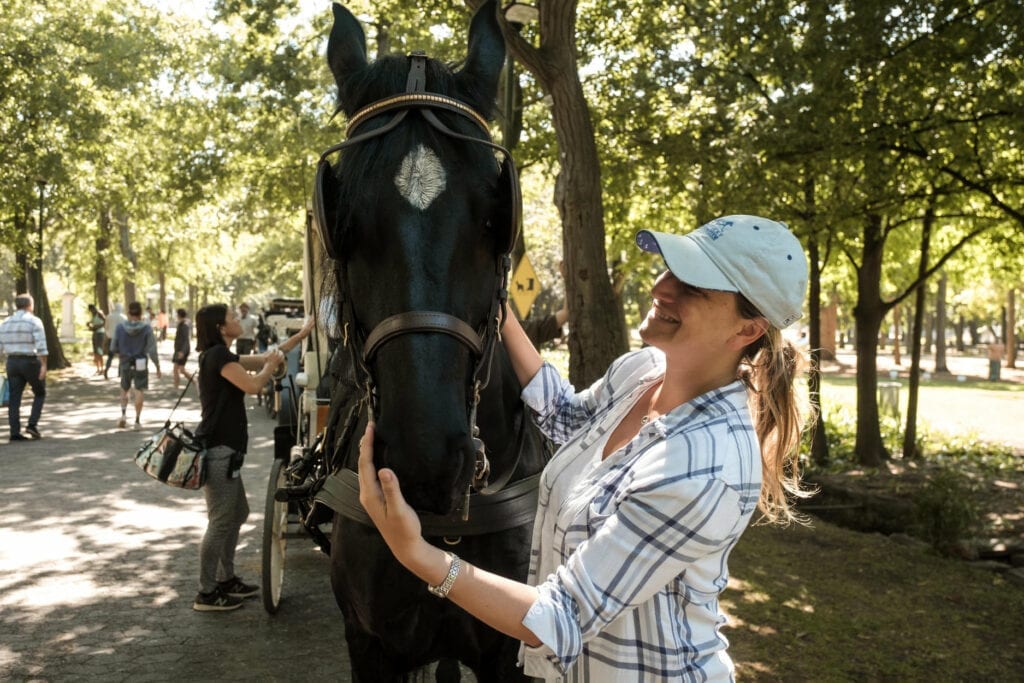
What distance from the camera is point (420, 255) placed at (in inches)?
80.2

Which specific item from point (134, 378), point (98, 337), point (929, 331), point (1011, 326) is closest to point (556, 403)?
point (134, 378)

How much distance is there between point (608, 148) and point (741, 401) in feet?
45.5

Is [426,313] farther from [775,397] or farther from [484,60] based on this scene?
[484,60]

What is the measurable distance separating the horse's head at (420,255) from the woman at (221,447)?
407 centimetres

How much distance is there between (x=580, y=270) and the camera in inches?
315

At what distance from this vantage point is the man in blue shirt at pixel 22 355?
13.2 meters

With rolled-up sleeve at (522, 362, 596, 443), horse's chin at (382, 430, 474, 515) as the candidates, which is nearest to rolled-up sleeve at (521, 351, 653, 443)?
rolled-up sleeve at (522, 362, 596, 443)

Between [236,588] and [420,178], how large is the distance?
5187 millimetres

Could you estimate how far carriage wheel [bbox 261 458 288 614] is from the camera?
5891 millimetres

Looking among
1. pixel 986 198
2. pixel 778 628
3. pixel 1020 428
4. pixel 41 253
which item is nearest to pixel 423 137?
pixel 778 628

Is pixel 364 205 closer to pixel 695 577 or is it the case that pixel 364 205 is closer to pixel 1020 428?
pixel 695 577

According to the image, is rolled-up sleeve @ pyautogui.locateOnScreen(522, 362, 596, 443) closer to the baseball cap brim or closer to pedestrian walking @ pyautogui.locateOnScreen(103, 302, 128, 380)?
the baseball cap brim

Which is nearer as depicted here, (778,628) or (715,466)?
(715,466)

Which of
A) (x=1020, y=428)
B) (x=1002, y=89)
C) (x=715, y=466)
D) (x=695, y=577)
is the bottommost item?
(x=1020, y=428)
